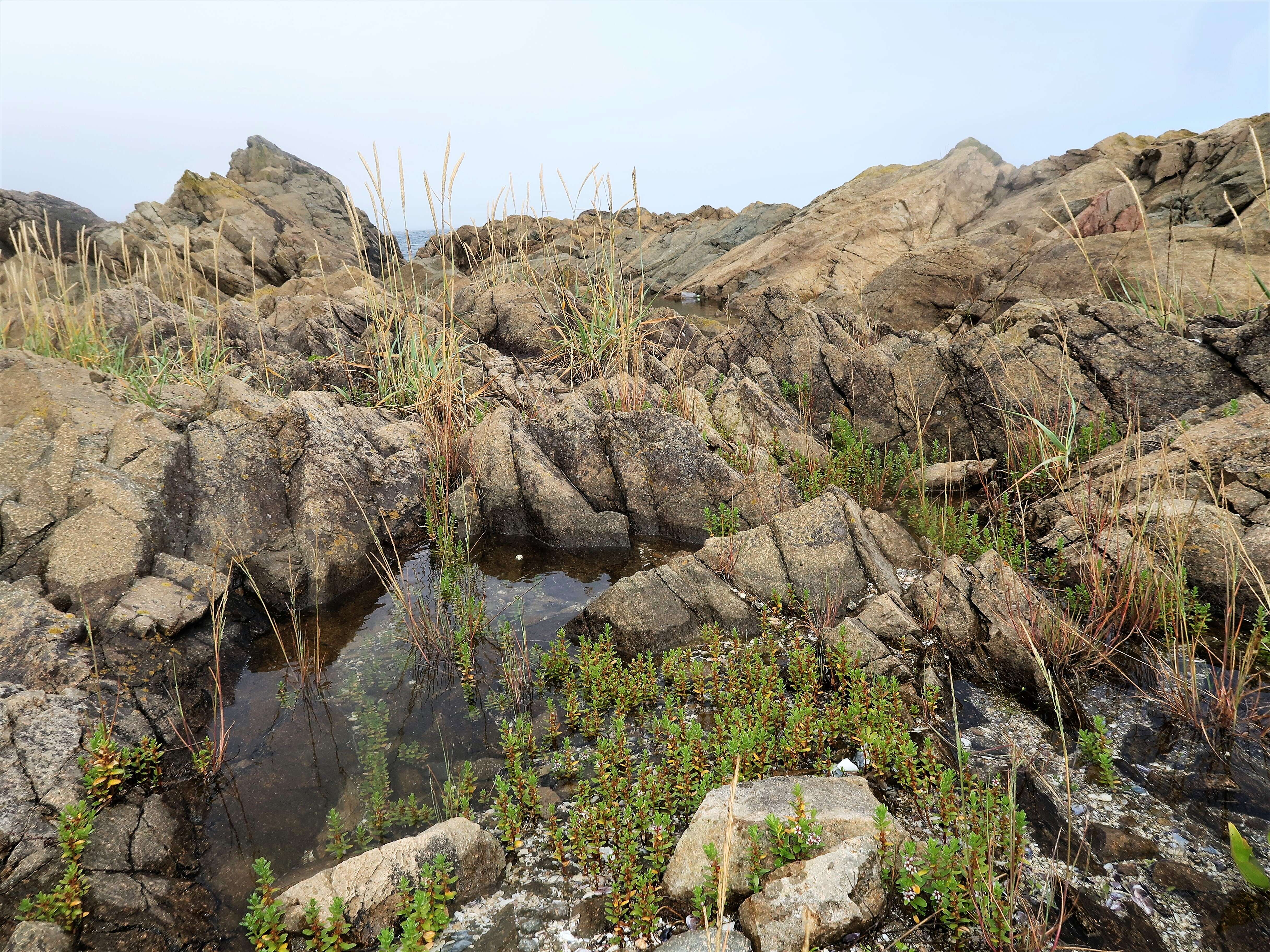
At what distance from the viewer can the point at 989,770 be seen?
417 centimetres

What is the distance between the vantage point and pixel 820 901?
10.2 feet

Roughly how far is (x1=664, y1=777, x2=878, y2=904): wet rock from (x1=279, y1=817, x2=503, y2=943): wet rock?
3.46 ft

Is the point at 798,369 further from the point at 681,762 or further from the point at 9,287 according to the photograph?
the point at 9,287

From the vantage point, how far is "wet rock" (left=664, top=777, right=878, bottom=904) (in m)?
3.40

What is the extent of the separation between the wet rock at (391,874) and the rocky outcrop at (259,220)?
78.1ft

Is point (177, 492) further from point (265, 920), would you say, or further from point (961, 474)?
point (961, 474)

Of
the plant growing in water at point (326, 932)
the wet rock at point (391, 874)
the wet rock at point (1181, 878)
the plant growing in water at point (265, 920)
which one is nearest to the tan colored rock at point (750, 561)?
the wet rock at point (1181, 878)

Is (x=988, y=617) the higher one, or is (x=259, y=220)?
(x=259, y=220)

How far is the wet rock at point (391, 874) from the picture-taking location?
3.33m

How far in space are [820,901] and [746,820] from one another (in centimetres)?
51

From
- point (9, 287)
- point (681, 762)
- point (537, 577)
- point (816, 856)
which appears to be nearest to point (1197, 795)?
point (816, 856)

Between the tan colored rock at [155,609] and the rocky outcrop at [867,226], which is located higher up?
the rocky outcrop at [867,226]

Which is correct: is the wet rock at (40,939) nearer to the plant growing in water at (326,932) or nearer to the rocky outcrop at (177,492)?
the plant growing in water at (326,932)

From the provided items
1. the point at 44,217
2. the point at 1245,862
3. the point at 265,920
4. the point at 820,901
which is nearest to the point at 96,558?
the point at 265,920
